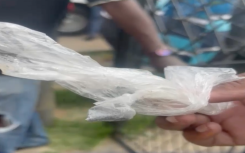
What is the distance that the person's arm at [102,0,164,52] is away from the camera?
1.68 metres

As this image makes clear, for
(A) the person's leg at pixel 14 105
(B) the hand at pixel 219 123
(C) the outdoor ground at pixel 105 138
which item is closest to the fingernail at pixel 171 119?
(B) the hand at pixel 219 123

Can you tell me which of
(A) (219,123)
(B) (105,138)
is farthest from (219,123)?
(B) (105,138)

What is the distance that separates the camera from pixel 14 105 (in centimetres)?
155

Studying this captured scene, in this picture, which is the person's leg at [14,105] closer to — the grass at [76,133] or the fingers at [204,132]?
the fingers at [204,132]

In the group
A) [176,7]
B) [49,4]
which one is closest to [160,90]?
[49,4]

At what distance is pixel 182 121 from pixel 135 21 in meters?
0.84

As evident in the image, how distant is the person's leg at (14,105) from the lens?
4.83 feet

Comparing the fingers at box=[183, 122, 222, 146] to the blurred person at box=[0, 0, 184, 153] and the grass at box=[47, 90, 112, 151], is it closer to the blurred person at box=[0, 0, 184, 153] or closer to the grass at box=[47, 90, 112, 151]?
the blurred person at box=[0, 0, 184, 153]

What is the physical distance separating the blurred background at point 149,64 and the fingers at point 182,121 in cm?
81

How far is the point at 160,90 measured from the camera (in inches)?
36.4

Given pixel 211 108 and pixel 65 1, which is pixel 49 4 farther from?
pixel 211 108

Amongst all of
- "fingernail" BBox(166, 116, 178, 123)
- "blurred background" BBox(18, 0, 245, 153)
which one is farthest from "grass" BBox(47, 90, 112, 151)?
"fingernail" BBox(166, 116, 178, 123)

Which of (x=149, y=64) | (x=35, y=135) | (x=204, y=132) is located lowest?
(x=35, y=135)

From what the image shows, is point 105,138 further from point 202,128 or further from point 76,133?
point 202,128
